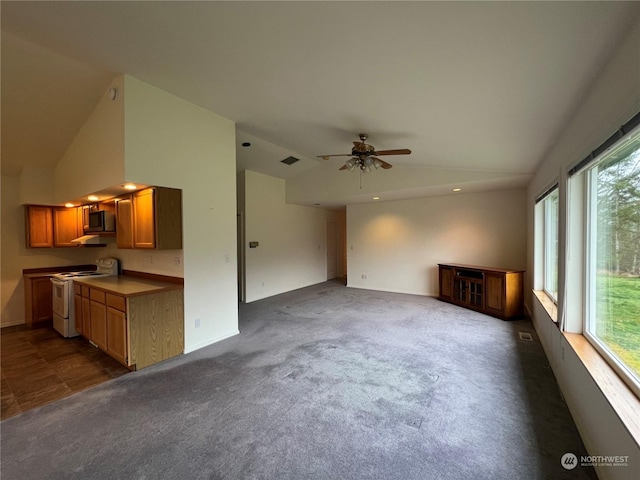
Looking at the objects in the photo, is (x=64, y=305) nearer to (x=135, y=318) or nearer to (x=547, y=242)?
(x=135, y=318)

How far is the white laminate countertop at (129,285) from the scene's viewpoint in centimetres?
290

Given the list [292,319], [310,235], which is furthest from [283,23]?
[310,235]

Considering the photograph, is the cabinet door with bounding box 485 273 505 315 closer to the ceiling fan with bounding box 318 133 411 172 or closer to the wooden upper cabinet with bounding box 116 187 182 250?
the ceiling fan with bounding box 318 133 411 172

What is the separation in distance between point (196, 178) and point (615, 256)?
4.10 m

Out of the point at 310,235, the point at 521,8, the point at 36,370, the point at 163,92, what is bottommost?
the point at 36,370

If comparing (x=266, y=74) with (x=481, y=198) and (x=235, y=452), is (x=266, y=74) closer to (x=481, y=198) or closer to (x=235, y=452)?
(x=235, y=452)

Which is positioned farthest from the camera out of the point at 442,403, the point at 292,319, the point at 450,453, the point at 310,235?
the point at 310,235

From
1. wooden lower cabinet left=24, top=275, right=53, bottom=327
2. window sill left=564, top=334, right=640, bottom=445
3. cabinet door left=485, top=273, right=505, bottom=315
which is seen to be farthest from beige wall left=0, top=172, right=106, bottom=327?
cabinet door left=485, top=273, right=505, bottom=315

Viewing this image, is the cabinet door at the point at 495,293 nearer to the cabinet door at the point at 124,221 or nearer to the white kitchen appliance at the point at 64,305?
the cabinet door at the point at 124,221

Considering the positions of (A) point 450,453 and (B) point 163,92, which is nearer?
A: (A) point 450,453

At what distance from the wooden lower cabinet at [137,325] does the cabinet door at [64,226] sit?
6.32 feet

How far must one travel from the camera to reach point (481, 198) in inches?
221

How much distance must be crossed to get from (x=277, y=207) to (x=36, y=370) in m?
4.88

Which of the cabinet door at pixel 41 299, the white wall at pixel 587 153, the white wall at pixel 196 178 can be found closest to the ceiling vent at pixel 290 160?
the white wall at pixel 196 178
